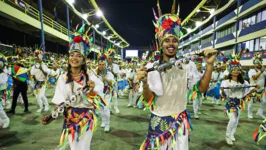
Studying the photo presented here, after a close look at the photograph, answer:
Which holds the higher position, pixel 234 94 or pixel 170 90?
pixel 170 90

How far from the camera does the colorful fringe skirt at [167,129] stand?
193 cm

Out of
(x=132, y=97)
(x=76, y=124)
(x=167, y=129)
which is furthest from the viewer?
(x=132, y=97)

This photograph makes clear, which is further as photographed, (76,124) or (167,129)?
(76,124)

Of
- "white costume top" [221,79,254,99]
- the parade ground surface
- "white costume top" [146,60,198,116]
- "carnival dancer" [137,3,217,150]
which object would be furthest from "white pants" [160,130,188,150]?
"white costume top" [221,79,254,99]

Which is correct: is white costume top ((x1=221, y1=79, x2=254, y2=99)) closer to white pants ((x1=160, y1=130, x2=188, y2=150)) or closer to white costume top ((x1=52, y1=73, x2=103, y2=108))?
white pants ((x1=160, y1=130, x2=188, y2=150))

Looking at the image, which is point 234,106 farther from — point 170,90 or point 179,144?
point 170,90

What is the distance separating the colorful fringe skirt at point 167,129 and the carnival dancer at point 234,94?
111 inches

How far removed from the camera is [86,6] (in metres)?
24.5

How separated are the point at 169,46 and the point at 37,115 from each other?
6340mm

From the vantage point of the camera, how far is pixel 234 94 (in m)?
4.25

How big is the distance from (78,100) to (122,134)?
8.84ft

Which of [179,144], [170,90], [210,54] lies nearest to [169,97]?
[170,90]

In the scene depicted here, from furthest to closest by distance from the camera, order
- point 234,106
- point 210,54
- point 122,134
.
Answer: point 122,134
point 234,106
point 210,54

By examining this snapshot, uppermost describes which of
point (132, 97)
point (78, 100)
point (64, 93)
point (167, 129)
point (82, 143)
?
point (64, 93)
